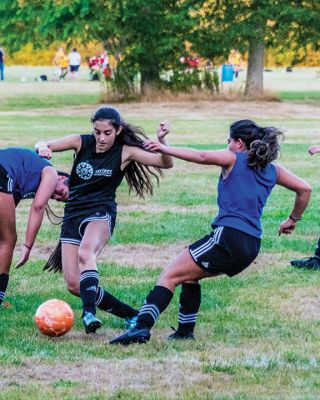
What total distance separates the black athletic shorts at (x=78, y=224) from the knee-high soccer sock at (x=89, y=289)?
40cm

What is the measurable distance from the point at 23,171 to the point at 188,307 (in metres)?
1.64

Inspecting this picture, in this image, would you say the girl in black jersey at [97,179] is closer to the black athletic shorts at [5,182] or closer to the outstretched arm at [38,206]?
the outstretched arm at [38,206]

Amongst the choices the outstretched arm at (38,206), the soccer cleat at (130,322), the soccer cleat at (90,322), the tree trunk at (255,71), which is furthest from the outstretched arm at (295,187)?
the tree trunk at (255,71)

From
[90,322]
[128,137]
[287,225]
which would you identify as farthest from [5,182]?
[287,225]

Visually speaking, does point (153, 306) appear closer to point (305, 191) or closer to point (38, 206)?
point (38, 206)

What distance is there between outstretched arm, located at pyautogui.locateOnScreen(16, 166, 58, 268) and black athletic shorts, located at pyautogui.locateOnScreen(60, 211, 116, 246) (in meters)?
0.20

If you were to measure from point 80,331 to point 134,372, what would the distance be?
1290mm

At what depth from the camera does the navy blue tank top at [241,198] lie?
7039mm

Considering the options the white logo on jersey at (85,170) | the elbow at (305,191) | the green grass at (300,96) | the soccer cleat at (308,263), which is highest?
the white logo on jersey at (85,170)

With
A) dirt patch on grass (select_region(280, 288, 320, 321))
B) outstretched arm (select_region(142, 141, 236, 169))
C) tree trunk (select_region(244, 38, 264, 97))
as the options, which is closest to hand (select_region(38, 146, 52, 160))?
outstretched arm (select_region(142, 141, 236, 169))

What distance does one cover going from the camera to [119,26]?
38375mm

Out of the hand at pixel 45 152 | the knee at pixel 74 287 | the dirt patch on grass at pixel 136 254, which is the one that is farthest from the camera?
the dirt patch on grass at pixel 136 254

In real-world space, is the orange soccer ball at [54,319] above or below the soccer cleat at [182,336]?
above

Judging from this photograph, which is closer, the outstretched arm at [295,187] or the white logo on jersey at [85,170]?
the outstretched arm at [295,187]
